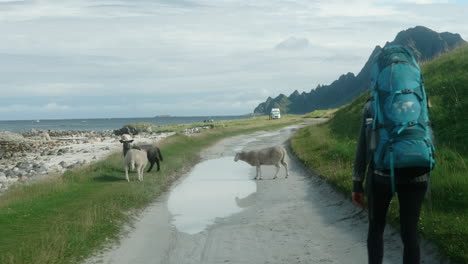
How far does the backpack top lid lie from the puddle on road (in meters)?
6.85

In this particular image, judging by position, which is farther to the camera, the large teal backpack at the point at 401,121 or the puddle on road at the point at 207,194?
the puddle on road at the point at 207,194

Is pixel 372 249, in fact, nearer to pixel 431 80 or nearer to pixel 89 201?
pixel 89 201

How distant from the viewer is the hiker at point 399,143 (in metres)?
4.57

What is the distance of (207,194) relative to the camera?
51.4 feet

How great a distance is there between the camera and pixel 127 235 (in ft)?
33.9

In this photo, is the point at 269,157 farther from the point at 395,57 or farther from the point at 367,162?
the point at 395,57

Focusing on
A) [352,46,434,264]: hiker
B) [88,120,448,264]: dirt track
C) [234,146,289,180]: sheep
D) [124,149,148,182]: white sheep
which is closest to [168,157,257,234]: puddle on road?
[88,120,448,264]: dirt track

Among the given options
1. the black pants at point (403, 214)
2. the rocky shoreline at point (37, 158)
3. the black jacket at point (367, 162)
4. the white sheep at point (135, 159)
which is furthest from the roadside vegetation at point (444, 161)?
→ the rocky shoreline at point (37, 158)

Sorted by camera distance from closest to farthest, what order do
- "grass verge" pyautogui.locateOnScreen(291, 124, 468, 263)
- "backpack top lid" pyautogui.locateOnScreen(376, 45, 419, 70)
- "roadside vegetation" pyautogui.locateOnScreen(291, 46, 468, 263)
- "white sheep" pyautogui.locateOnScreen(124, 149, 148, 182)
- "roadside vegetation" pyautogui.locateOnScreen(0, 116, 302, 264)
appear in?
1. "backpack top lid" pyautogui.locateOnScreen(376, 45, 419, 70)
2. "grass verge" pyautogui.locateOnScreen(291, 124, 468, 263)
3. "roadside vegetation" pyautogui.locateOnScreen(291, 46, 468, 263)
4. "roadside vegetation" pyautogui.locateOnScreen(0, 116, 302, 264)
5. "white sheep" pyautogui.locateOnScreen(124, 149, 148, 182)

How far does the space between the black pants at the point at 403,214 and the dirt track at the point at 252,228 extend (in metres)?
2.81

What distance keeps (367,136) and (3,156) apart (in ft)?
146

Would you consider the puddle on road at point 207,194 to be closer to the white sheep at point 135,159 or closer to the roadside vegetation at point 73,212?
the roadside vegetation at point 73,212

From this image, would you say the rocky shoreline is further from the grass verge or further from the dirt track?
the grass verge

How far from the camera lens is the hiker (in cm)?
457
